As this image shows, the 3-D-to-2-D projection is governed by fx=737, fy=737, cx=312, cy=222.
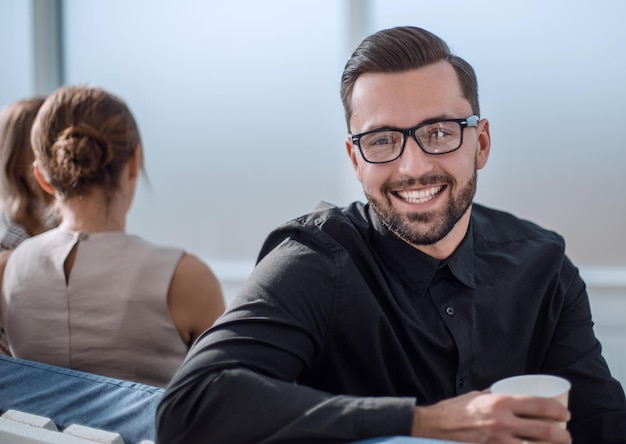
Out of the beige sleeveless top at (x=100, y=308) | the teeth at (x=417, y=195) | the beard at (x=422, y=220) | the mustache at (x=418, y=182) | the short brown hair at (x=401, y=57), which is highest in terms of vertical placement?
the short brown hair at (x=401, y=57)

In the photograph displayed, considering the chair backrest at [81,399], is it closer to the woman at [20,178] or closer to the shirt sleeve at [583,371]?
the shirt sleeve at [583,371]

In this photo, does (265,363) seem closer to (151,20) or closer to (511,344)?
(511,344)

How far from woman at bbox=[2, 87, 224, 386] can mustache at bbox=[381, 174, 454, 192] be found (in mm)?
591

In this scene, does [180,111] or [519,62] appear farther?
[180,111]

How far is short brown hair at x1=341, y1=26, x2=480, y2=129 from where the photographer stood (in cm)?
138

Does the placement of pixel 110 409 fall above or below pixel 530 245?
below

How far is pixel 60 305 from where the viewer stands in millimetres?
1699

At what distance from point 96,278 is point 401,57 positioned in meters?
0.85

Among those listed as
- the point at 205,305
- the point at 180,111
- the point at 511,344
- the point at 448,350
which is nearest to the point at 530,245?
the point at 511,344

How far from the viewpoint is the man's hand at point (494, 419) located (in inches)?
36.7

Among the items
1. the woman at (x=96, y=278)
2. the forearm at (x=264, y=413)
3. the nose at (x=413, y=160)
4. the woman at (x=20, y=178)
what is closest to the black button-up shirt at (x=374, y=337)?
the forearm at (x=264, y=413)

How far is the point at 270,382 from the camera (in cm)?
104

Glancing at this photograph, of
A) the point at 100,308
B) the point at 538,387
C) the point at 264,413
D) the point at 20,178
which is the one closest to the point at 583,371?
the point at 538,387

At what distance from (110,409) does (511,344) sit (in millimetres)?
738
